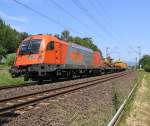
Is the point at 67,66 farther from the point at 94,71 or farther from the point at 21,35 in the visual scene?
the point at 21,35

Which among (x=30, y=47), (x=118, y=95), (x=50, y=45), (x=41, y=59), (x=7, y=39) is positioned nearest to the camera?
(x=118, y=95)

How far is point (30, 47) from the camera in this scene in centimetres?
2530

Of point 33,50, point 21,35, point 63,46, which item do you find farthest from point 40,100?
point 21,35

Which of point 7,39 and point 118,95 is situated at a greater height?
point 7,39

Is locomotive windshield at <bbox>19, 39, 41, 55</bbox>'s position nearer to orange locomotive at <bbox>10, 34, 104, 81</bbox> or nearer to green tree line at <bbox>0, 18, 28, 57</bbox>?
orange locomotive at <bbox>10, 34, 104, 81</bbox>

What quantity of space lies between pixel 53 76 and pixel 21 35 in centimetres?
11474

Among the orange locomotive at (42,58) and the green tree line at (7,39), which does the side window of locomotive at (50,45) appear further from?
the green tree line at (7,39)

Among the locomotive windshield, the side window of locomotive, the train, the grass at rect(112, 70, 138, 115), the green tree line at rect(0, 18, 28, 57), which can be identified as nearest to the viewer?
the grass at rect(112, 70, 138, 115)

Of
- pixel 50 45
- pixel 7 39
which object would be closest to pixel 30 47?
pixel 50 45

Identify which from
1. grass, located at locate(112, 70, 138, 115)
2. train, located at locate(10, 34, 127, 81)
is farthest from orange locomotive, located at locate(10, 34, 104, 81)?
grass, located at locate(112, 70, 138, 115)

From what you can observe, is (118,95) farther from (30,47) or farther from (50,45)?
(30,47)

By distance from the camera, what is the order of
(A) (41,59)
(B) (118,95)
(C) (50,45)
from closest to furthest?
1. (B) (118,95)
2. (A) (41,59)
3. (C) (50,45)

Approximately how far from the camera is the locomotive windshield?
25022 millimetres

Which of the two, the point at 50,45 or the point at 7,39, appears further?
the point at 7,39
